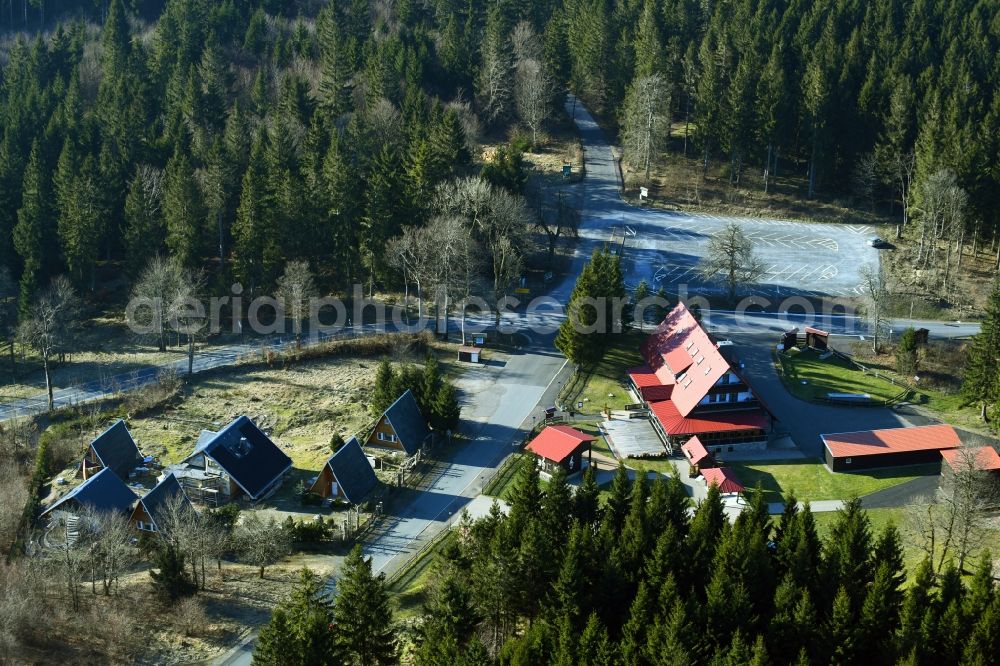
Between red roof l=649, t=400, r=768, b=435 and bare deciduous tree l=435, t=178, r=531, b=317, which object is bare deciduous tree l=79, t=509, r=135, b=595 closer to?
red roof l=649, t=400, r=768, b=435

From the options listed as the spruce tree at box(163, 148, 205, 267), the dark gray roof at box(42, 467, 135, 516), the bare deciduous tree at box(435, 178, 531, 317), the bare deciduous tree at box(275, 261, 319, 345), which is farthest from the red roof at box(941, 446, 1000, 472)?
the spruce tree at box(163, 148, 205, 267)

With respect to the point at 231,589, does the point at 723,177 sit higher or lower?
higher

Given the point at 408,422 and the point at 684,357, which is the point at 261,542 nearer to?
the point at 408,422

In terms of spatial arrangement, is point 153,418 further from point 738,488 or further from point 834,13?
point 834,13

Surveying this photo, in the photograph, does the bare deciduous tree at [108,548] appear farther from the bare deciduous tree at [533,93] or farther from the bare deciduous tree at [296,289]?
the bare deciduous tree at [533,93]

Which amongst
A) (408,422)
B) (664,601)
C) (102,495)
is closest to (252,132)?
(408,422)

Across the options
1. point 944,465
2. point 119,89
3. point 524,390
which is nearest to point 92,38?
point 119,89

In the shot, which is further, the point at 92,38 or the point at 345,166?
the point at 92,38
